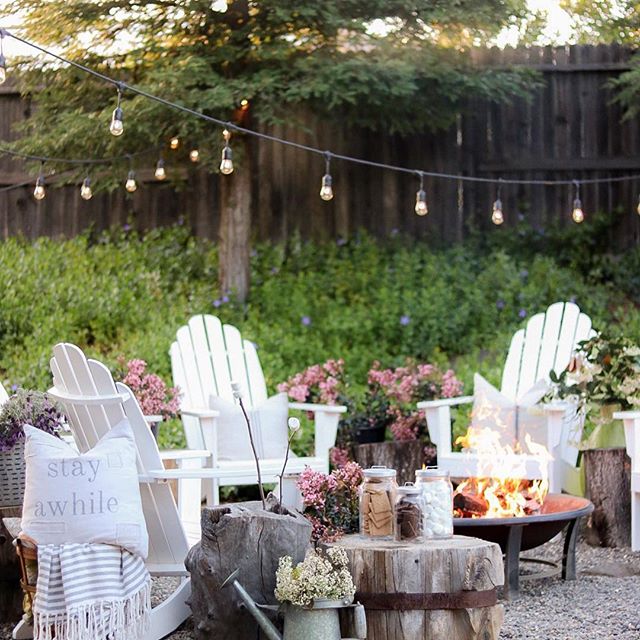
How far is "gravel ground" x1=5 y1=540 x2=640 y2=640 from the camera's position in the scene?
3555 mm

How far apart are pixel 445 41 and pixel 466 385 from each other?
2161 millimetres

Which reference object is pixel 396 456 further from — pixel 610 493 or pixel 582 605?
pixel 582 605

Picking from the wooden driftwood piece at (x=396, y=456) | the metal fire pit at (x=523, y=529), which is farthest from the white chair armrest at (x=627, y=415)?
the wooden driftwood piece at (x=396, y=456)

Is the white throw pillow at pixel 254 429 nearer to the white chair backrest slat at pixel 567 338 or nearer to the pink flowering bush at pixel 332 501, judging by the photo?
the white chair backrest slat at pixel 567 338

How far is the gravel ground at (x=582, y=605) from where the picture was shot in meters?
3.55

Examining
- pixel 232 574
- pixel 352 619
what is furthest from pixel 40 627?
pixel 352 619

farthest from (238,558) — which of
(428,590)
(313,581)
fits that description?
(428,590)

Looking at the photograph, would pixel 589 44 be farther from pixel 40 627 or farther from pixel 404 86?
pixel 40 627

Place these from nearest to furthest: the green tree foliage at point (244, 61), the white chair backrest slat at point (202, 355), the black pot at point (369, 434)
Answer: the white chair backrest slat at point (202, 355) < the black pot at point (369, 434) < the green tree foliage at point (244, 61)

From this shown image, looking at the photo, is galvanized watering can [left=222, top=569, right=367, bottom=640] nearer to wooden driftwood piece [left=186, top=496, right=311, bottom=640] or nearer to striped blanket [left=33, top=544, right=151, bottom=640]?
wooden driftwood piece [left=186, top=496, right=311, bottom=640]

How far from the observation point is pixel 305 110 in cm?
784

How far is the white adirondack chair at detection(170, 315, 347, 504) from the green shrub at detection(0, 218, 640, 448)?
3.01 ft

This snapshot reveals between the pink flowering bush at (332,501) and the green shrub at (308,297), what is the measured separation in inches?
124

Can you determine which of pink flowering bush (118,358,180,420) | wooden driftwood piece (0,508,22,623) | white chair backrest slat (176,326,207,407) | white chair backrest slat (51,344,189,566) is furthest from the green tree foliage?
wooden driftwood piece (0,508,22,623)
